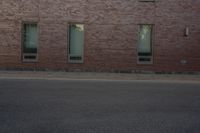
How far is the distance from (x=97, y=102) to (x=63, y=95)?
177cm

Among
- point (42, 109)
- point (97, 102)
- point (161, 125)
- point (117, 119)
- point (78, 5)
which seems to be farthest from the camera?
point (78, 5)

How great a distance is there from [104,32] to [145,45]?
8.33 ft

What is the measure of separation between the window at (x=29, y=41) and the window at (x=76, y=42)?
201 centimetres

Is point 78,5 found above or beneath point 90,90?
above

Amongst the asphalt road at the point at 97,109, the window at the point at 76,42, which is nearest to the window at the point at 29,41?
the window at the point at 76,42

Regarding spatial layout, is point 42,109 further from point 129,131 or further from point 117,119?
point 129,131

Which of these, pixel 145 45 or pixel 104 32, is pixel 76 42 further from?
pixel 145 45

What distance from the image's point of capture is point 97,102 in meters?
11.8

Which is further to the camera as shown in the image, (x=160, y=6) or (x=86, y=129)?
(x=160, y=6)

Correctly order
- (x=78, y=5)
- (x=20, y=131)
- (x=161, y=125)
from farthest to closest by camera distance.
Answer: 1. (x=78, y=5)
2. (x=161, y=125)
3. (x=20, y=131)

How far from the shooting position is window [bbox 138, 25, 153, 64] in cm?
2420

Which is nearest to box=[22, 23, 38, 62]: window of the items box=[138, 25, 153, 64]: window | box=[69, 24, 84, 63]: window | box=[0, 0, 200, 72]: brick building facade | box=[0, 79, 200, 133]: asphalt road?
box=[0, 0, 200, 72]: brick building facade

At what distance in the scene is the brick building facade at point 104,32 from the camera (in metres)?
23.7

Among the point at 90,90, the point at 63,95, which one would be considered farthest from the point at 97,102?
the point at 90,90
